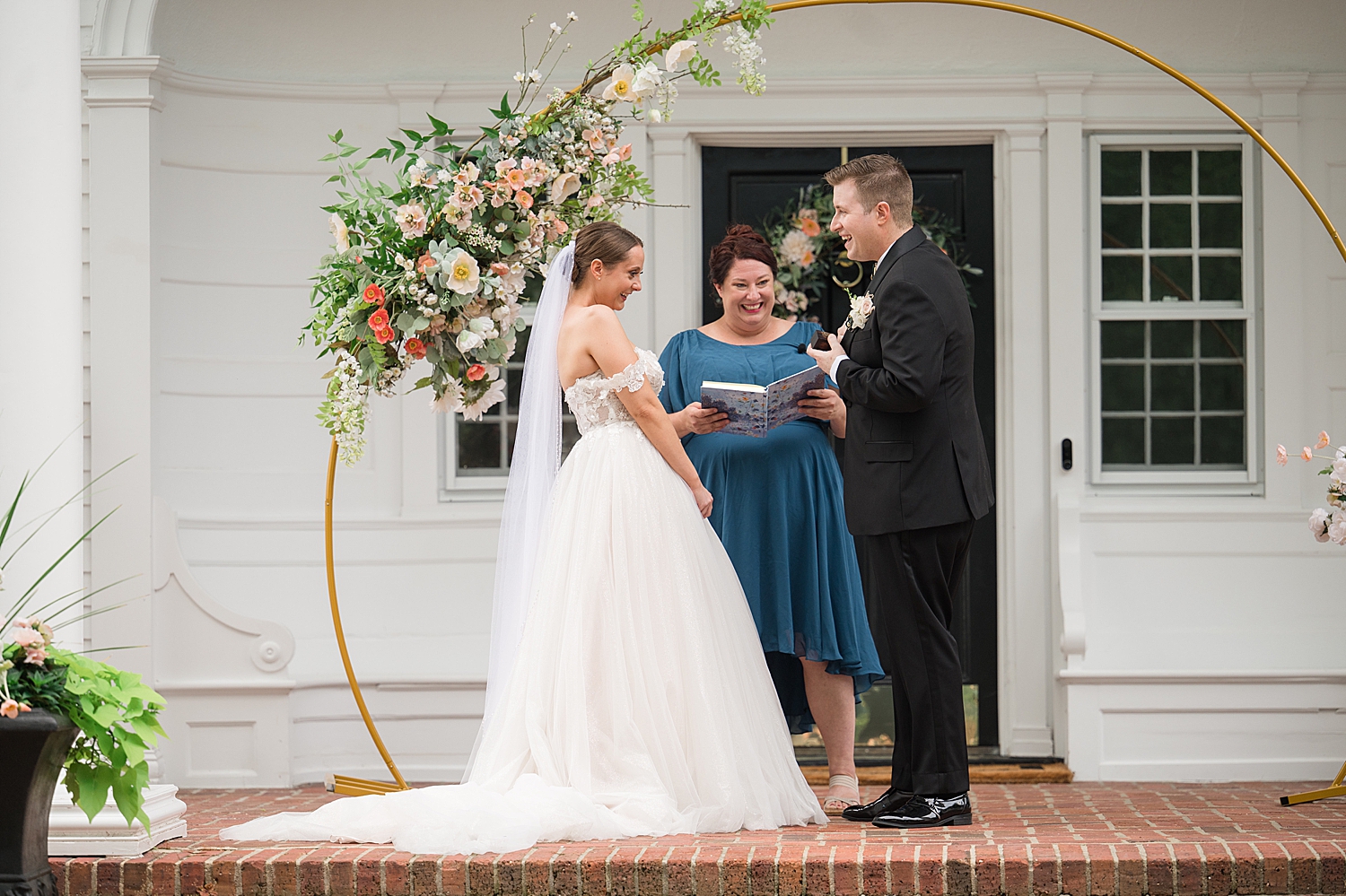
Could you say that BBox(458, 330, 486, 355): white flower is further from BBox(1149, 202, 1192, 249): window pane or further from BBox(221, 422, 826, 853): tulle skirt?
BBox(1149, 202, 1192, 249): window pane

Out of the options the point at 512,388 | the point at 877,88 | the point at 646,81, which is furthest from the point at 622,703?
the point at 877,88

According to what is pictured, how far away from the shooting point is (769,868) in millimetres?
3432

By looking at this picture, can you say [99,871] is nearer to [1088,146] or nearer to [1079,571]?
[1079,571]

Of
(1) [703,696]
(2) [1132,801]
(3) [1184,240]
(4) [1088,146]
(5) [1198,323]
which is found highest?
(4) [1088,146]

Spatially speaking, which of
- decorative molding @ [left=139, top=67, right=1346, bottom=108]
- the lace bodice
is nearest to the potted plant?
the lace bodice

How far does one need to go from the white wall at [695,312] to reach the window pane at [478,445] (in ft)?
0.63

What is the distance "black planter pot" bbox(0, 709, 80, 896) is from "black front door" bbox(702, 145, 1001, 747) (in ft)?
11.2

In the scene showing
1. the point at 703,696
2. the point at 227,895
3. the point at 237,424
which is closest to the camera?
the point at 227,895

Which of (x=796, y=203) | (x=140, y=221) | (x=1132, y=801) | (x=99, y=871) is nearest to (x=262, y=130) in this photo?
(x=140, y=221)

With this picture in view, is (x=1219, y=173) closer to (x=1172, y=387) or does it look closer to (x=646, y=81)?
(x=1172, y=387)

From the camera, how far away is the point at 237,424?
5750 mm

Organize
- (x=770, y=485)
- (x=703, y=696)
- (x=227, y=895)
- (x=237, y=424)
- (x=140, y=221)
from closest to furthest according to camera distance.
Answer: (x=227, y=895) < (x=703, y=696) < (x=770, y=485) < (x=140, y=221) < (x=237, y=424)

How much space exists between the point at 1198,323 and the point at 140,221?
4.45m

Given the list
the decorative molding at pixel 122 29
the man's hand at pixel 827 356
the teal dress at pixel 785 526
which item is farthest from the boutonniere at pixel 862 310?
the decorative molding at pixel 122 29
